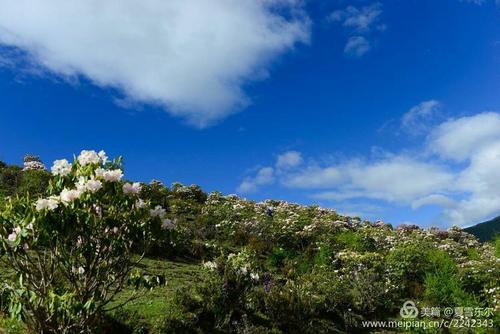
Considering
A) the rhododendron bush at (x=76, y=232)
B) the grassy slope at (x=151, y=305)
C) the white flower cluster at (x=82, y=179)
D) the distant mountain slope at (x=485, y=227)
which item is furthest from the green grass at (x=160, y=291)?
the distant mountain slope at (x=485, y=227)

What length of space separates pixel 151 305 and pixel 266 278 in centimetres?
428

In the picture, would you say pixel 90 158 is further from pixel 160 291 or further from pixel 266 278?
pixel 266 278

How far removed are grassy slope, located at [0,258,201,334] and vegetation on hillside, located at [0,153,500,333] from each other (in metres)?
0.03

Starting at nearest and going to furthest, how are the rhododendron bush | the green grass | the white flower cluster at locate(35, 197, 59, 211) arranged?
the white flower cluster at locate(35, 197, 59, 211), the rhododendron bush, the green grass

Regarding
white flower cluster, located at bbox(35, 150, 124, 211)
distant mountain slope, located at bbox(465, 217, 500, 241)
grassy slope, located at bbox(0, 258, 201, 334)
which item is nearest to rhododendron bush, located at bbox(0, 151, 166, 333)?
white flower cluster, located at bbox(35, 150, 124, 211)

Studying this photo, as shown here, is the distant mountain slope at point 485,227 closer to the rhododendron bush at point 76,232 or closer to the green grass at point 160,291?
the green grass at point 160,291

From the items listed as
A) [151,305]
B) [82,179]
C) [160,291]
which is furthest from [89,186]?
[160,291]

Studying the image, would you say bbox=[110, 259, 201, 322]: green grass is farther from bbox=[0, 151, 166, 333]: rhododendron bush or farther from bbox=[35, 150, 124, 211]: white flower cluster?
bbox=[35, 150, 124, 211]: white flower cluster

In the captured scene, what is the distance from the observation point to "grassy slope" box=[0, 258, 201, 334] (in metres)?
9.83

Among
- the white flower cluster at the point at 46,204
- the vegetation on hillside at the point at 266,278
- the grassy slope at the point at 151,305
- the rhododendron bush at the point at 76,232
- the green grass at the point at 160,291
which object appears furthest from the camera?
the green grass at the point at 160,291

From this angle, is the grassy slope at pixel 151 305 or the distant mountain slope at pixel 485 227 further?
the distant mountain slope at pixel 485 227

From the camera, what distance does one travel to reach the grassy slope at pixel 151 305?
983cm

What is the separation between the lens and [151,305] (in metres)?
11.3

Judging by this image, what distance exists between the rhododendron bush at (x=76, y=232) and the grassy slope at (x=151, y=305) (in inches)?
41.7
